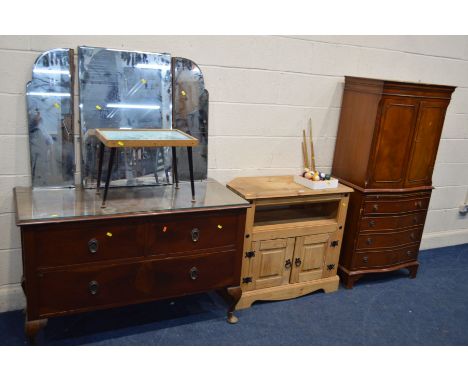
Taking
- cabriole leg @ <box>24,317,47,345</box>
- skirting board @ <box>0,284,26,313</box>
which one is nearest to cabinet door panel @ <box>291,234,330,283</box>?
cabriole leg @ <box>24,317,47,345</box>

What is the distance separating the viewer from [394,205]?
297 cm

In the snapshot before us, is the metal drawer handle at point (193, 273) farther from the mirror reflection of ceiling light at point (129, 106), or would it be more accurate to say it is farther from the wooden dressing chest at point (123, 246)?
the mirror reflection of ceiling light at point (129, 106)

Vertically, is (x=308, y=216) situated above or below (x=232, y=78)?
below

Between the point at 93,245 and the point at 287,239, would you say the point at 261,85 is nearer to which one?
the point at 287,239

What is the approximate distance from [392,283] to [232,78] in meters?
1.95

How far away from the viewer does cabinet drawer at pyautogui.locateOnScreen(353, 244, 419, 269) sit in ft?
9.87

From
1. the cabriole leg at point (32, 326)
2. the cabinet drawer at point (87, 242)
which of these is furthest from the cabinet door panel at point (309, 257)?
the cabriole leg at point (32, 326)

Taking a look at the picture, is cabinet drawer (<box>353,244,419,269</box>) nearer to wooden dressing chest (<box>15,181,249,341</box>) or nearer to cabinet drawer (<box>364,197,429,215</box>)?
cabinet drawer (<box>364,197,429,215</box>)

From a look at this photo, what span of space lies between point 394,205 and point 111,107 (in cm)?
204

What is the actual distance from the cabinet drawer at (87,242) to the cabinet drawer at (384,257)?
5.50ft

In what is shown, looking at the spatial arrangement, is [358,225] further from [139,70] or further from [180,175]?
[139,70]

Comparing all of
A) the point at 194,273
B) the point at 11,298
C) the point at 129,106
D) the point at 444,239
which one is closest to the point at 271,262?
the point at 194,273

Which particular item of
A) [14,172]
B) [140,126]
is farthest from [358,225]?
[14,172]

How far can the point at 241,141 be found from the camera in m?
2.81
